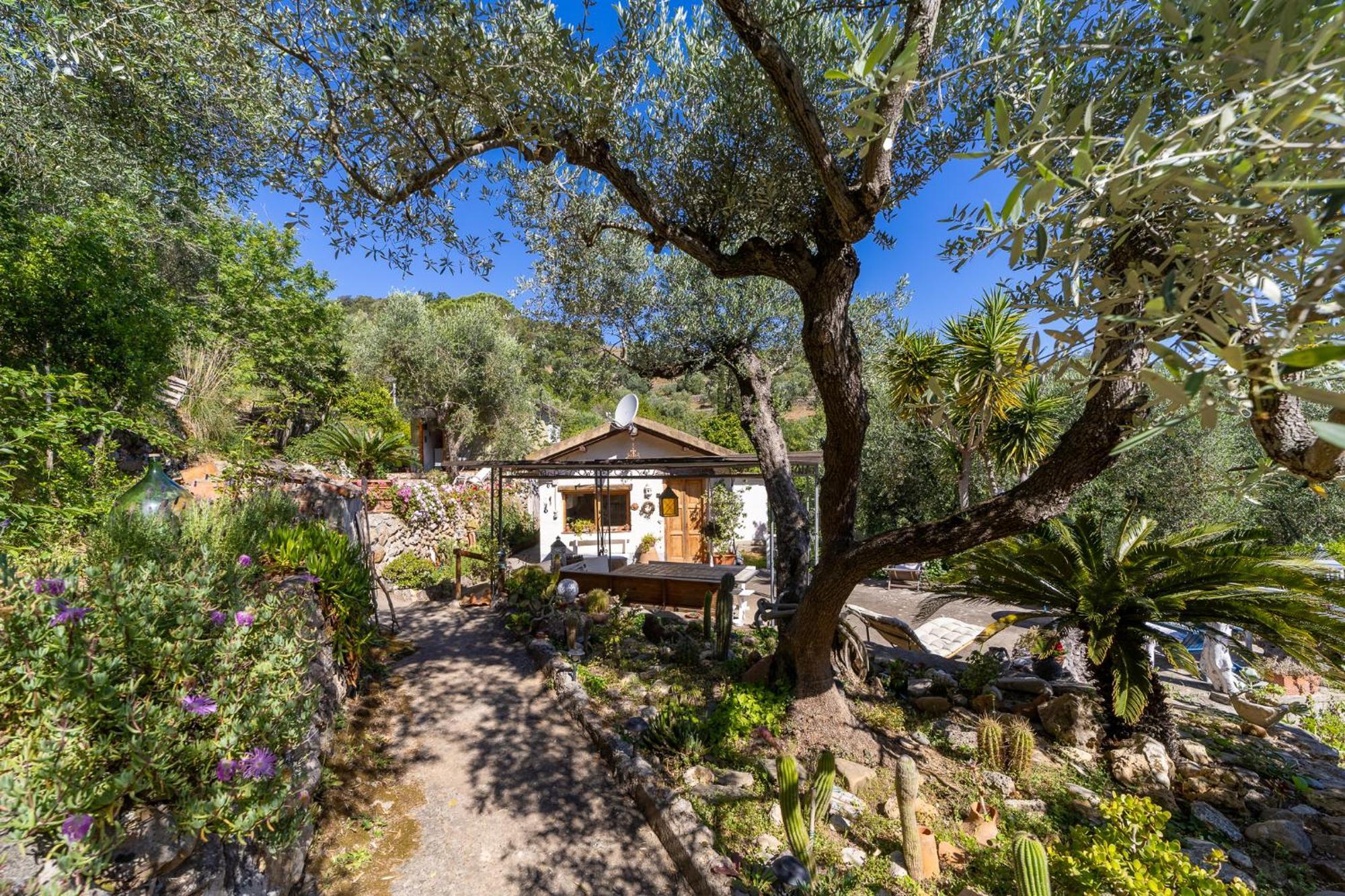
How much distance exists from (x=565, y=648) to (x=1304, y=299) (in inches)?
287

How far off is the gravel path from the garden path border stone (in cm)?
9

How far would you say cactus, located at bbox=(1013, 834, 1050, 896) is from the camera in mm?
2273

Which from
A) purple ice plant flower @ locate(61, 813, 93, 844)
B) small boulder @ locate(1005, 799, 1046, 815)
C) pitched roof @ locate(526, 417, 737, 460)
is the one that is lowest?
small boulder @ locate(1005, 799, 1046, 815)

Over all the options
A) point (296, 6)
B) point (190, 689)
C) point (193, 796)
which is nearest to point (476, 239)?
point (296, 6)

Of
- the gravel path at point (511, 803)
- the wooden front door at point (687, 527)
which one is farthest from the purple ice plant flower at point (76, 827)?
the wooden front door at point (687, 527)

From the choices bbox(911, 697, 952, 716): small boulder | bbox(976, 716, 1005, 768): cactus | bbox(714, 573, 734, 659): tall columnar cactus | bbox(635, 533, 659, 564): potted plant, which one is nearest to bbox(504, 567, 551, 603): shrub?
bbox(714, 573, 734, 659): tall columnar cactus

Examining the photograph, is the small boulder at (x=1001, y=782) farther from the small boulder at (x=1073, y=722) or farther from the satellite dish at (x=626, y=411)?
the satellite dish at (x=626, y=411)

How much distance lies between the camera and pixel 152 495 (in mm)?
3994

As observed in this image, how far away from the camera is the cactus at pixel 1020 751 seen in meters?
3.88

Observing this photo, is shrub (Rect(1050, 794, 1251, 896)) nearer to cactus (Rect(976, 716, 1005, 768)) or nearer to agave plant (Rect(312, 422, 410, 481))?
cactus (Rect(976, 716, 1005, 768))

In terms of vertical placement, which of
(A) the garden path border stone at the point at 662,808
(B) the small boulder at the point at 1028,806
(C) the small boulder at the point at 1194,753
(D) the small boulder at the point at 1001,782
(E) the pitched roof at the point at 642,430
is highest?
(E) the pitched roof at the point at 642,430

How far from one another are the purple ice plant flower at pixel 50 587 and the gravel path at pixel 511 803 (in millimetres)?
2501

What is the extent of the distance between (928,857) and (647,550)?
11.6 meters

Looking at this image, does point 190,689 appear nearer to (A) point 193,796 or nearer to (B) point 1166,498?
(A) point 193,796
